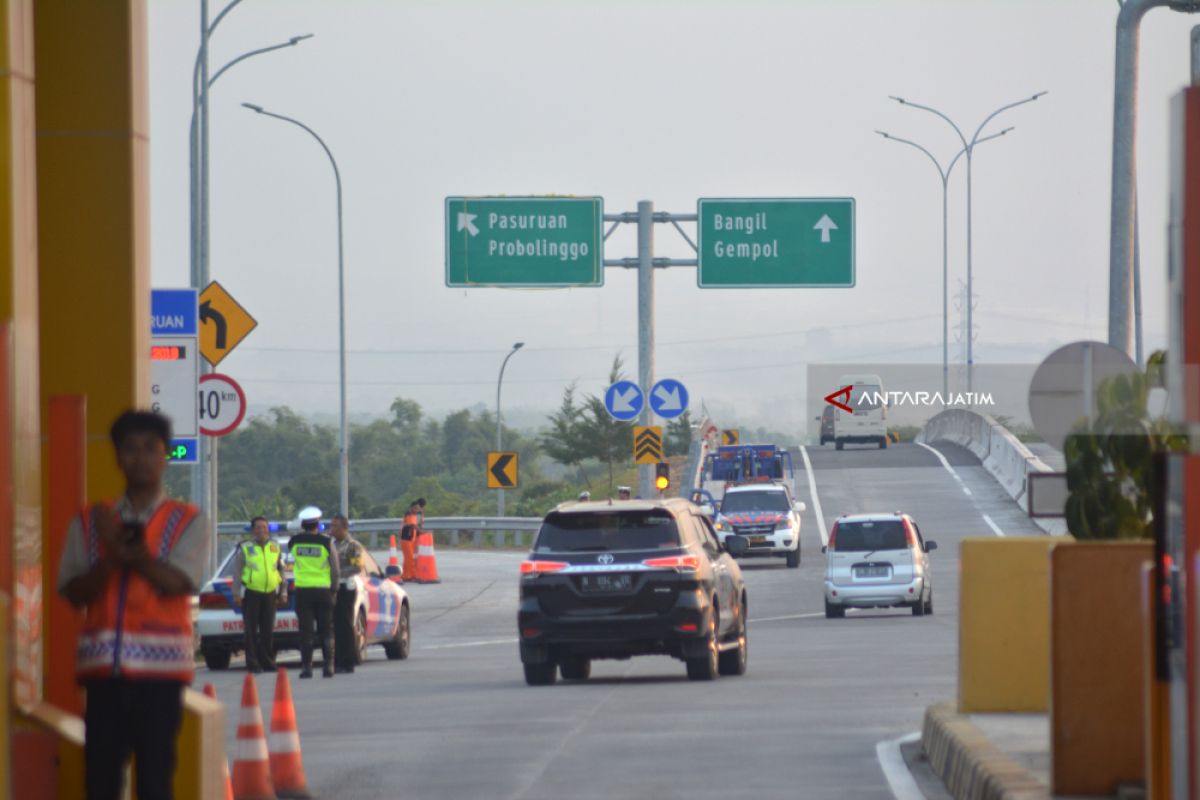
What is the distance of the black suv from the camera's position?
2031cm

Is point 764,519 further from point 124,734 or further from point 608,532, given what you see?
point 124,734

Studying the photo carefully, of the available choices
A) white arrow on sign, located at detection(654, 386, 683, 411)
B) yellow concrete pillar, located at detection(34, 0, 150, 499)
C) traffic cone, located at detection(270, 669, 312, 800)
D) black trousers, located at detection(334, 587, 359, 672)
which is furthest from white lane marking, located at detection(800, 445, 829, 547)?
yellow concrete pillar, located at detection(34, 0, 150, 499)

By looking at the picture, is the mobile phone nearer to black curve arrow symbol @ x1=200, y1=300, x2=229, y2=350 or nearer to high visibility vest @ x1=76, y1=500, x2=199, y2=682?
high visibility vest @ x1=76, y1=500, x2=199, y2=682

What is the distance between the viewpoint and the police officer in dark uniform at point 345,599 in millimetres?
24625

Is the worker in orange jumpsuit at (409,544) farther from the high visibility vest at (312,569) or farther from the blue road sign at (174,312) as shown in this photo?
the blue road sign at (174,312)

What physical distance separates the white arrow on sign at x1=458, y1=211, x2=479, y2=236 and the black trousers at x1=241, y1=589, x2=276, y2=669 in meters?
15.7

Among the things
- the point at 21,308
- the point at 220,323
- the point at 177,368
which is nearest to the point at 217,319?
the point at 220,323

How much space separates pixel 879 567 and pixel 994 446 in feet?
121

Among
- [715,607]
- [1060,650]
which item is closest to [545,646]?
[715,607]

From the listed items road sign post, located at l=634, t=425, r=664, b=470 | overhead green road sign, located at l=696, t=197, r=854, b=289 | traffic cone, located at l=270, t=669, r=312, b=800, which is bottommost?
traffic cone, located at l=270, t=669, r=312, b=800

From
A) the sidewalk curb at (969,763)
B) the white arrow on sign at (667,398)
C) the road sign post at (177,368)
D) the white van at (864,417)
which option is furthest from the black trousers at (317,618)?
the white van at (864,417)

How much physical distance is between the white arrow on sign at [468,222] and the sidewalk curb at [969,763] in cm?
2544

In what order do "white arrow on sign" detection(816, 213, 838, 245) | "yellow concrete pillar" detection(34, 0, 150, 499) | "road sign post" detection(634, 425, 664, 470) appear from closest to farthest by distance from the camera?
"yellow concrete pillar" detection(34, 0, 150, 499) → "white arrow on sign" detection(816, 213, 838, 245) → "road sign post" detection(634, 425, 664, 470)

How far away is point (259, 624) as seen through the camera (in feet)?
80.6
